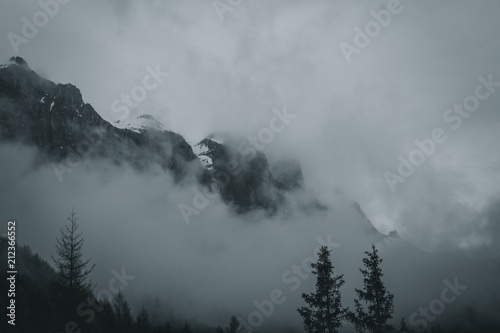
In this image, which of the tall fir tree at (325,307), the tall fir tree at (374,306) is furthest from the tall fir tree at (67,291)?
the tall fir tree at (374,306)

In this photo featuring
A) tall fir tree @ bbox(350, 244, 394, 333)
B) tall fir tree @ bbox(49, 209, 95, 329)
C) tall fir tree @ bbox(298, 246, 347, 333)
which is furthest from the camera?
tall fir tree @ bbox(350, 244, 394, 333)

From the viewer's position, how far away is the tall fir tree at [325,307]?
1142 inches

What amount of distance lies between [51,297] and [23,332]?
2793cm

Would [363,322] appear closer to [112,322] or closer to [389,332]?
[389,332]

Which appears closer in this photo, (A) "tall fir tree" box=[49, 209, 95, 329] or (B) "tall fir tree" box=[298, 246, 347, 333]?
(A) "tall fir tree" box=[49, 209, 95, 329]

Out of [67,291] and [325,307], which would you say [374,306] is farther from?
[67,291]

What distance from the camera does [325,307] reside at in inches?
1162

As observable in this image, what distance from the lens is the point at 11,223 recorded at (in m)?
30.4

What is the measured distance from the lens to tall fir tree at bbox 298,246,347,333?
2902cm

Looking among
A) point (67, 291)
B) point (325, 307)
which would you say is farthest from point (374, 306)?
point (67, 291)

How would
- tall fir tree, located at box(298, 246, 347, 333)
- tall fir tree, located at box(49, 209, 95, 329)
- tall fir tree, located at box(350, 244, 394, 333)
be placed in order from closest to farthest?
tall fir tree, located at box(49, 209, 95, 329) → tall fir tree, located at box(298, 246, 347, 333) → tall fir tree, located at box(350, 244, 394, 333)

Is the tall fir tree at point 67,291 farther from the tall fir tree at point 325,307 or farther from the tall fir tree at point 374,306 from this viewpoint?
the tall fir tree at point 374,306

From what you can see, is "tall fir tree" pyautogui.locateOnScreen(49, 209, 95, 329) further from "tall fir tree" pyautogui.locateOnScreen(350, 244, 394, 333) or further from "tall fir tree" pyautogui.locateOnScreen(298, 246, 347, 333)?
"tall fir tree" pyautogui.locateOnScreen(350, 244, 394, 333)

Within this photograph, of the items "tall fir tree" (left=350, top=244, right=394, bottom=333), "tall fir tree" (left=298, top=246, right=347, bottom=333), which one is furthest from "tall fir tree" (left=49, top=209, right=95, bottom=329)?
"tall fir tree" (left=350, top=244, right=394, bottom=333)
